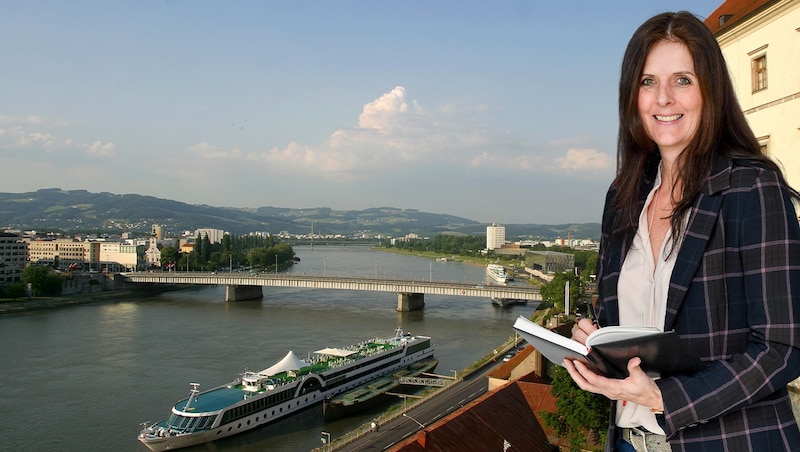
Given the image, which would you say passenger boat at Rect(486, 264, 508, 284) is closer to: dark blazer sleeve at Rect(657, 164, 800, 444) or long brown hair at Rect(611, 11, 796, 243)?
long brown hair at Rect(611, 11, 796, 243)

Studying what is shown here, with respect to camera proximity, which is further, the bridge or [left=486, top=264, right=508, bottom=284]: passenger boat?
[left=486, top=264, right=508, bottom=284]: passenger boat

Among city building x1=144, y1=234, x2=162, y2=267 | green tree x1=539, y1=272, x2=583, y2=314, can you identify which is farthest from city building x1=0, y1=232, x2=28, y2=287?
green tree x1=539, y1=272, x2=583, y2=314

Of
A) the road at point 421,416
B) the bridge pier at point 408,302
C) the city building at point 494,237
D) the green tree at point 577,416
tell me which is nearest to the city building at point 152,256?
the bridge pier at point 408,302

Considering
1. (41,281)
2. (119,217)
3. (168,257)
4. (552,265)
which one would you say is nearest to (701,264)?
(41,281)

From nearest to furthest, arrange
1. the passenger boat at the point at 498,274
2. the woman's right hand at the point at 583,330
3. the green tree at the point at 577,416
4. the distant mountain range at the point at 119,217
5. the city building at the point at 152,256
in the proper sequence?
1. the woman's right hand at the point at 583,330
2. the green tree at the point at 577,416
3. the passenger boat at the point at 498,274
4. the city building at the point at 152,256
5. the distant mountain range at the point at 119,217

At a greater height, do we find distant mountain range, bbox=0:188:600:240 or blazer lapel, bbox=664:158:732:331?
distant mountain range, bbox=0:188:600:240

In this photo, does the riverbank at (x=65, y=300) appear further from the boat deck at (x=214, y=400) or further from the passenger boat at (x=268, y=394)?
the boat deck at (x=214, y=400)

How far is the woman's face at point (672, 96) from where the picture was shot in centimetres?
99

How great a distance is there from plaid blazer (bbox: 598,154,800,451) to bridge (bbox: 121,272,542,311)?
→ 82.6 feet

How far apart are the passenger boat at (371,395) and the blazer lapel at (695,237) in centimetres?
1264

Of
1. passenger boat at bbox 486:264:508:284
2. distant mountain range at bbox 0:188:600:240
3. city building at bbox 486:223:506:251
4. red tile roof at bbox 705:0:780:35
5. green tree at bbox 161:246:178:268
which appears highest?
distant mountain range at bbox 0:188:600:240

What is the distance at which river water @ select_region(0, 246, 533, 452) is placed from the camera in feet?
37.6

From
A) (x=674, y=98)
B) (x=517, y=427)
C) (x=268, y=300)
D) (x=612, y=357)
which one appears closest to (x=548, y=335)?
(x=612, y=357)

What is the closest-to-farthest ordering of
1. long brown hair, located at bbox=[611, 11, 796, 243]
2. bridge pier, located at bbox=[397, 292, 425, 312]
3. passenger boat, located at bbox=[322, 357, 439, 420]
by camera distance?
long brown hair, located at bbox=[611, 11, 796, 243], passenger boat, located at bbox=[322, 357, 439, 420], bridge pier, located at bbox=[397, 292, 425, 312]
